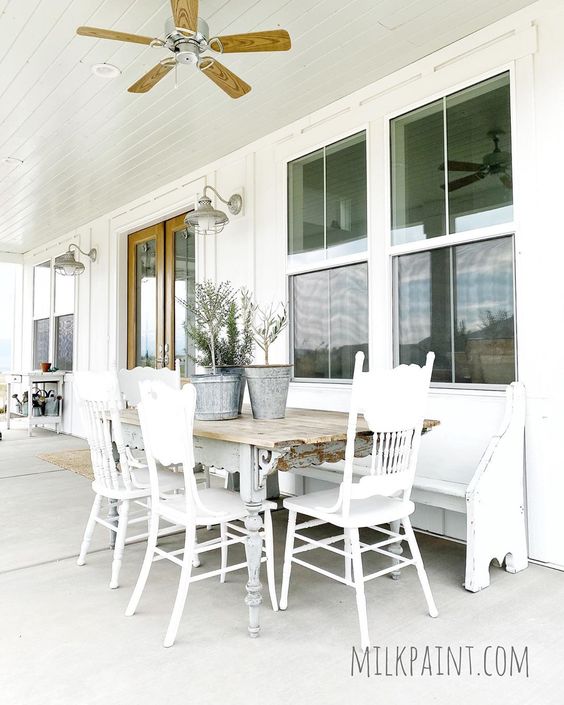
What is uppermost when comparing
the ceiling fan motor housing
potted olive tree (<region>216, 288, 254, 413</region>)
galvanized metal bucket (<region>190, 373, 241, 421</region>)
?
the ceiling fan motor housing

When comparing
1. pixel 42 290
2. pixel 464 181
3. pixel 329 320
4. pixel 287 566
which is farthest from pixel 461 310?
pixel 42 290

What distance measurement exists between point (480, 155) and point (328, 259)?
4.14 ft

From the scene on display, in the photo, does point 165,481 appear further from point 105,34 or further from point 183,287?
point 183,287

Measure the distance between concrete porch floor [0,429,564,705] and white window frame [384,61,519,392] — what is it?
1101 mm

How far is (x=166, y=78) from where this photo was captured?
355 cm

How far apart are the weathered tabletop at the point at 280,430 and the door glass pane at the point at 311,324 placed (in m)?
1.16

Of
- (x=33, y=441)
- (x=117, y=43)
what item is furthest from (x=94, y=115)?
(x=33, y=441)

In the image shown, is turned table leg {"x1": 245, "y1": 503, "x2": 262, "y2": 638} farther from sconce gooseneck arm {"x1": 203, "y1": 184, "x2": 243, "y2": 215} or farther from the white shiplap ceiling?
sconce gooseneck arm {"x1": 203, "y1": 184, "x2": 243, "y2": 215}

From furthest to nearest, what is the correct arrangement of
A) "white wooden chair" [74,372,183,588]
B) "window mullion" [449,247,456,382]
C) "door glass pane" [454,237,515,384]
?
"window mullion" [449,247,456,382] → "door glass pane" [454,237,515,384] → "white wooden chair" [74,372,183,588]

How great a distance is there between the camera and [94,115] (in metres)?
4.07

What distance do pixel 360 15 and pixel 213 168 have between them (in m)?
2.43

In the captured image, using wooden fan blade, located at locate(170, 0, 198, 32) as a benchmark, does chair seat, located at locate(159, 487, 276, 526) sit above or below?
below

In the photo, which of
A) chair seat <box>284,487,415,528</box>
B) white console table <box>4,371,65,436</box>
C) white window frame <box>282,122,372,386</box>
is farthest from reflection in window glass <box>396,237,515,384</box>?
white console table <box>4,371,65,436</box>

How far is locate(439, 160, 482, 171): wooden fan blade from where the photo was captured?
311 centimetres
